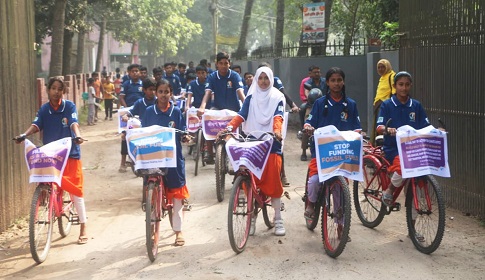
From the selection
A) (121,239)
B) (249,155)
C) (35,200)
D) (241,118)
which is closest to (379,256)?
(249,155)

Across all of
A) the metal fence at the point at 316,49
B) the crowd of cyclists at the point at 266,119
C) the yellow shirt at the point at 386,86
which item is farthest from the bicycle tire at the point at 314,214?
the metal fence at the point at 316,49

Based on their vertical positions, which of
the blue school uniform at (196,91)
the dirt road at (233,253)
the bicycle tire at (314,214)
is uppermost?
the blue school uniform at (196,91)

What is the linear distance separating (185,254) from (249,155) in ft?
3.97

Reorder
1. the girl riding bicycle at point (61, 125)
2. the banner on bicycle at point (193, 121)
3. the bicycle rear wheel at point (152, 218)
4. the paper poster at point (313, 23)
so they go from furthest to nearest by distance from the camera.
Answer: the paper poster at point (313, 23) → the banner on bicycle at point (193, 121) → the girl riding bicycle at point (61, 125) → the bicycle rear wheel at point (152, 218)

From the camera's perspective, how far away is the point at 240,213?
24.4 ft

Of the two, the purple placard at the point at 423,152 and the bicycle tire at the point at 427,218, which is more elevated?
the purple placard at the point at 423,152

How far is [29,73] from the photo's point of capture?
10320 mm

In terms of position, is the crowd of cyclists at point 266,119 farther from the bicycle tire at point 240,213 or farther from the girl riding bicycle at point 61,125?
the bicycle tire at point 240,213

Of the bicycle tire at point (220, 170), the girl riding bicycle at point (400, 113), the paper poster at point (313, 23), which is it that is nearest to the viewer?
the girl riding bicycle at point (400, 113)

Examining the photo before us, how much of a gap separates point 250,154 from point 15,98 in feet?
11.9

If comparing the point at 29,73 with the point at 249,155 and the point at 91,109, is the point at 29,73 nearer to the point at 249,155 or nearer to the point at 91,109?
the point at 249,155

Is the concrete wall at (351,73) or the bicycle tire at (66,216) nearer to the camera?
the bicycle tire at (66,216)

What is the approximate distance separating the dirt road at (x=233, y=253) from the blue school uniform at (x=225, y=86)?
2.59 metres

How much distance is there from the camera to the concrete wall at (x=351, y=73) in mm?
14633
